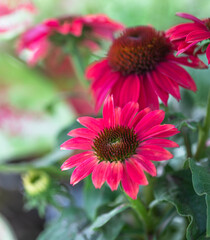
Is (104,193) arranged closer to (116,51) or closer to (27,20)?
(116,51)

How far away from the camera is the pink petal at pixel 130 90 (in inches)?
10.5

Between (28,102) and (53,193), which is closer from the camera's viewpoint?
(53,193)

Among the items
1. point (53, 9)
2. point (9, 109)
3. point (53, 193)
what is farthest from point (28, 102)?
point (53, 193)

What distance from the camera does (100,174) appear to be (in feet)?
0.72

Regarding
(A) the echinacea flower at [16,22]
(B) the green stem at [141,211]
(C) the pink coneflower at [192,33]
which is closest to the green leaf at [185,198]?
(B) the green stem at [141,211]

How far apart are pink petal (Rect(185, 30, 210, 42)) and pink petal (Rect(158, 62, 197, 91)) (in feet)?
0.15

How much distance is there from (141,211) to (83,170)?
0.33ft

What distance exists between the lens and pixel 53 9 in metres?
0.79

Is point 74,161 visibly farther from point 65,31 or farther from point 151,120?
point 65,31

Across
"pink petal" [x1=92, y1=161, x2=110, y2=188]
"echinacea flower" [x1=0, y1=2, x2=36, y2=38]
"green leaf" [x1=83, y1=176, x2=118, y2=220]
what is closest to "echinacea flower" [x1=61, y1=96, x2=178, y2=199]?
"pink petal" [x1=92, y1=161, x2=110, y2=188]

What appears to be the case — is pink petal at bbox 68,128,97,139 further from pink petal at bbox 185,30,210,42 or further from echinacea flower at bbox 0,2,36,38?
echinacea flower at bbox 0,2,36,38

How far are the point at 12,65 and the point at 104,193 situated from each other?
1.47 feet

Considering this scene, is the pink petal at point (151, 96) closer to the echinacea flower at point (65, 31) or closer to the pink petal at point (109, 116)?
the pink petal at point (109, 116)

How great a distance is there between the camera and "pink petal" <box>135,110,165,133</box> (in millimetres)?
231
